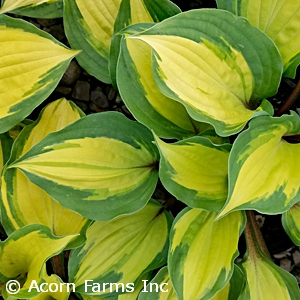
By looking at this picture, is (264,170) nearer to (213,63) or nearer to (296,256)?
(213,63)

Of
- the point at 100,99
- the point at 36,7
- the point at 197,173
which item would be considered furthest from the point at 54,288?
the point at 36,7

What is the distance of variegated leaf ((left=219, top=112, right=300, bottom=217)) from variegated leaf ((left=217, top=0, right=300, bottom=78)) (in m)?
0.14

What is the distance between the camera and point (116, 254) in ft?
2.67

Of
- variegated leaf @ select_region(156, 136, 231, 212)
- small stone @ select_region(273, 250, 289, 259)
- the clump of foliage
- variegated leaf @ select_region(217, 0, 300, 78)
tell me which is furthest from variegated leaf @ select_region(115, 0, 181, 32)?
small stone @ select_region(273, 250, 289, 259)

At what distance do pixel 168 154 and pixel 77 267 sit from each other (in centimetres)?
34

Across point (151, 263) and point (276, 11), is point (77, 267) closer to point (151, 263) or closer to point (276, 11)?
point (151, 263)

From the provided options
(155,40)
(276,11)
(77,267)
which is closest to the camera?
(155,40)

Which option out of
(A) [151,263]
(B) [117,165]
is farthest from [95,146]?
(A) [151,263]

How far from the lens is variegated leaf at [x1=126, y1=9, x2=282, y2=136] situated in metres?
0.60

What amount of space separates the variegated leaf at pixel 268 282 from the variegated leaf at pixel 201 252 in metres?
0.10

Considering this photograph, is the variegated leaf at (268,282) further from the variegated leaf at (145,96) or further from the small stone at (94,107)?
the small stone at (94,107)

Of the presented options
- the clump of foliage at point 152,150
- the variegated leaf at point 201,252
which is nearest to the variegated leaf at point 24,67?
the clump of foliage at point 152,150

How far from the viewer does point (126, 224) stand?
83cm

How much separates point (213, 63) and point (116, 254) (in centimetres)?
43
